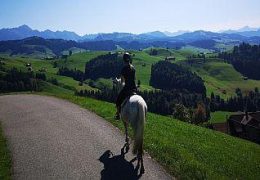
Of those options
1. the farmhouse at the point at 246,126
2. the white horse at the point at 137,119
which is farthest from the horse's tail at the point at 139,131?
the farmhouse at the point at 246,126

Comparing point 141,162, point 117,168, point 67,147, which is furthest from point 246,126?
point 117,168

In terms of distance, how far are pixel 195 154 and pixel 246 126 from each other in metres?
93.4

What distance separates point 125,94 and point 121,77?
1.23 m

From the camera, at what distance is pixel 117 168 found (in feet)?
57.5

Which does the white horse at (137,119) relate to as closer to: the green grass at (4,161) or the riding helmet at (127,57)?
the riding helmet at (127,57)

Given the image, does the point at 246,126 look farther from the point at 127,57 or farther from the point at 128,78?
the point at 127,57

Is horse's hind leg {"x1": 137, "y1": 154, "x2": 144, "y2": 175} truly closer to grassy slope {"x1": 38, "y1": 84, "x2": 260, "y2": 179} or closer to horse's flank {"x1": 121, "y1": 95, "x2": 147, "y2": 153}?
horse's flank {"x1": 121, "y1": 95, "x2": 147, "y2": 153}

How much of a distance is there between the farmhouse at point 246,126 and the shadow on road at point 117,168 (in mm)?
86613

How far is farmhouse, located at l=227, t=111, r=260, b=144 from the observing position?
104 m

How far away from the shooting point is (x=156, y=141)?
75.4ft

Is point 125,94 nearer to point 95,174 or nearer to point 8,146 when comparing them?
point 95,174

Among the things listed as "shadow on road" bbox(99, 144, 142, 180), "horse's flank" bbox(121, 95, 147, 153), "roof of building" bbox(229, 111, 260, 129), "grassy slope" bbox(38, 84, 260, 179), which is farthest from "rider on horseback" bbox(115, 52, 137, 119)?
"roof of building" bbox(229, 111, 260, 129)

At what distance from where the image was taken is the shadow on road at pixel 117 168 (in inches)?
649

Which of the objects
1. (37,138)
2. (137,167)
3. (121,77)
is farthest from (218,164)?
(37,138)
